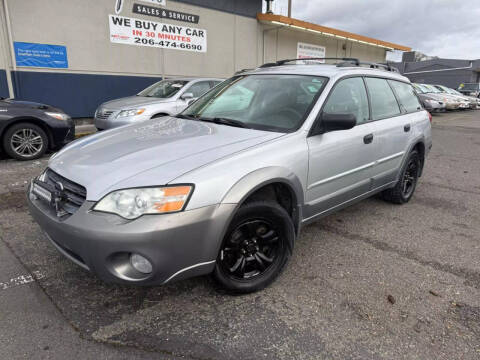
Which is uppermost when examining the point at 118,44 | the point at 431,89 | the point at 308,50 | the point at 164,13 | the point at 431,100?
the point at 164,13

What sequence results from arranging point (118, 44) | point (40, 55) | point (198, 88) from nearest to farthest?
point (198, 88) → point (40, 55) → point (118, 44)

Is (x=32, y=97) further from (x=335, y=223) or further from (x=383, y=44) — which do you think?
(x=383, y=44)

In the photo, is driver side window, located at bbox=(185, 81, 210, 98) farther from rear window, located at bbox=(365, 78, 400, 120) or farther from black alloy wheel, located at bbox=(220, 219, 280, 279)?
black alloy wheel, located at bbox=(220, 219, 280, 279)

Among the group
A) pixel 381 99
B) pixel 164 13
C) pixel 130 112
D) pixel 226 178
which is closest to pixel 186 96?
pixel 130 112

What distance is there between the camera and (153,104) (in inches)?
Answer: 294

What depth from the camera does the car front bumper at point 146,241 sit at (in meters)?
1.99

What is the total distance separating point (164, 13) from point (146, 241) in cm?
1190

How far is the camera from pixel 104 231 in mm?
1996

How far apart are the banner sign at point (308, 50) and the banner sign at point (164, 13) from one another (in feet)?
20.1

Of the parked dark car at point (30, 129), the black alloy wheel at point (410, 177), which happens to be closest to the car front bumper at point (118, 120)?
the parked dark car at point (30, 129)

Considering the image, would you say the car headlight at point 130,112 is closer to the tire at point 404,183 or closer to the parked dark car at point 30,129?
the parked dark car at point 30,129

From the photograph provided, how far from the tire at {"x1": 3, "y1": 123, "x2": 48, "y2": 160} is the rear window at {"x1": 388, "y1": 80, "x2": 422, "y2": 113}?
5.85 metres

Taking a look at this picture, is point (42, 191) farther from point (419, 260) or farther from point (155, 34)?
point (155, 34)

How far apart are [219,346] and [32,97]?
10260 mm
